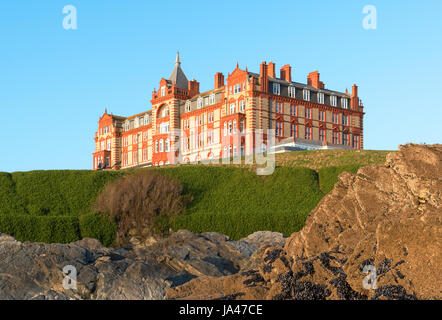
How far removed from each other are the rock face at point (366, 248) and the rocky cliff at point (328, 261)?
2 centimetres

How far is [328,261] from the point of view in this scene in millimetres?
13438

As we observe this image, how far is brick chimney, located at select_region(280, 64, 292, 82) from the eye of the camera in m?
76.3

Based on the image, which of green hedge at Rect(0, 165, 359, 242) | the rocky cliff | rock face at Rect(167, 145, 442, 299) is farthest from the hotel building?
rock face at Rect(167, 145, 442, 299)

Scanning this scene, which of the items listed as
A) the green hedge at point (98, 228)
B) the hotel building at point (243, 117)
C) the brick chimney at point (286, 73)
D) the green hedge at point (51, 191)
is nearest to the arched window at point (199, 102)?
the hotel building at point (243, 117)

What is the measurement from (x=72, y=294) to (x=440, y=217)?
40.8ft

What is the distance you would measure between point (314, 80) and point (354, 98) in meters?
6.37

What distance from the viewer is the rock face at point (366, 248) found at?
11930 mm

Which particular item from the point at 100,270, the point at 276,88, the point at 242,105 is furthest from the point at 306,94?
the point at 100,270

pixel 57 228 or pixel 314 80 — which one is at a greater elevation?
pixel 314 80

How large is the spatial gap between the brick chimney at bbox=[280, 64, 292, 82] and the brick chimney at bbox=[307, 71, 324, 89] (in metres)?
4.71

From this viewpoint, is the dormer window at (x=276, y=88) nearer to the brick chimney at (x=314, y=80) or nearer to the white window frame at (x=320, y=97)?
the white window frame at (x=320, y=97)

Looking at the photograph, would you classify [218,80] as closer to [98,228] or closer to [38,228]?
[98,228]

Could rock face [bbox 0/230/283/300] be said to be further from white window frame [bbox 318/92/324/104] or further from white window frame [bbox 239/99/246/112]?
white window frame [bbox 318/92/324/104]

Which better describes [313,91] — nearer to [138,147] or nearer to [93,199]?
[138,147]
